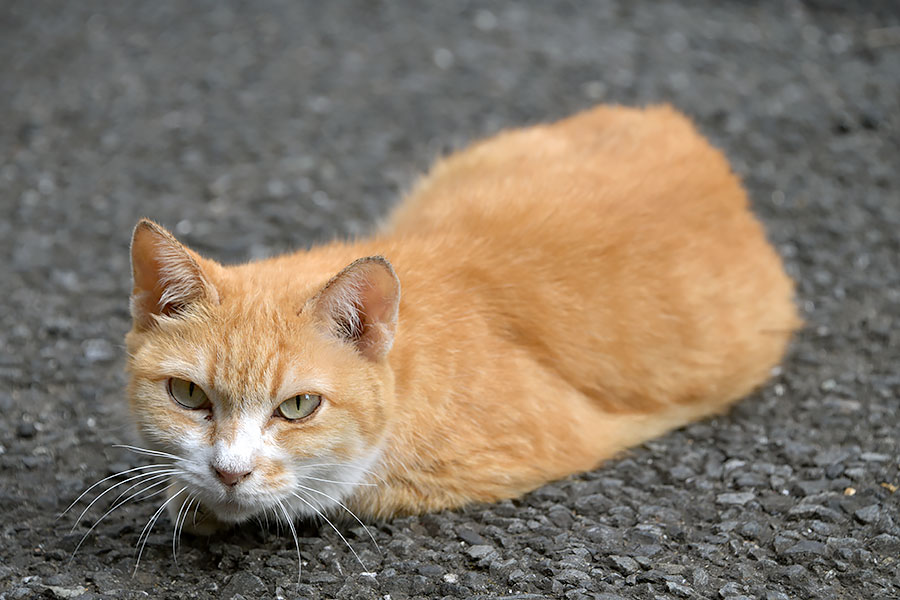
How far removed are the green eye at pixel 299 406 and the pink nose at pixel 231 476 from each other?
21cm

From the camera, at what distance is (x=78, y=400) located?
3895 millimetres

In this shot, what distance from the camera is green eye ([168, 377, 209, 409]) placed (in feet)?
9.09

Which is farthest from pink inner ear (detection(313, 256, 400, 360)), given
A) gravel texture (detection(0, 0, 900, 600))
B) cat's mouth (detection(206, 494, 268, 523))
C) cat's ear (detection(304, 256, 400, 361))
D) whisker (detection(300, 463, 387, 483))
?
gravel texture (detection(0, 0, 900, 600))

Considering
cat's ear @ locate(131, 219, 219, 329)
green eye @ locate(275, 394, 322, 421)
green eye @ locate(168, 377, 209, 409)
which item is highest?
cat's ear @ locate(131, 219, 219, 329)

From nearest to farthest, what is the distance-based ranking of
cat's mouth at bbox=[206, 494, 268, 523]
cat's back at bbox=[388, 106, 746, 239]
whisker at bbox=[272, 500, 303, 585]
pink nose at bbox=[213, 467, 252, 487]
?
1. pink nose at bbox=[213, 467, 252, 487]
2. cat's mouth at bbox=[206, 494, 268, 523]
3. whisker at bbox=[272, 500, 303, 585]
4. cat's back at bbox=[388, 106, 746, 239]

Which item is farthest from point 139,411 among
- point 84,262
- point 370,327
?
point 84,262

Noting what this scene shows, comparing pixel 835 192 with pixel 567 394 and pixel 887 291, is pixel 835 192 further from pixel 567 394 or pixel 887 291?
pixel 567 394

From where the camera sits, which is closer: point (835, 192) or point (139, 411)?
point (139, 411)

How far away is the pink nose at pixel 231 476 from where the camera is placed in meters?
2.62

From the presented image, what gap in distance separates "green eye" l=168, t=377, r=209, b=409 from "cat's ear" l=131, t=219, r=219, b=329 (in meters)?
0.24

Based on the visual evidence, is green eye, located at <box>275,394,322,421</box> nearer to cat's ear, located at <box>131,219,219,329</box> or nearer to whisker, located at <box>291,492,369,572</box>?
whisker, located at <box>291,492,369,572</box>

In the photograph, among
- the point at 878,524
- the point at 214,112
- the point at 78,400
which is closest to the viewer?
the point at 878,524

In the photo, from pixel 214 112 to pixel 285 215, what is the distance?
4.84ft

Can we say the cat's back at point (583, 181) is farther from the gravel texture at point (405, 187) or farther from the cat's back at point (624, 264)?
the gravel texture at point (405, 187)
